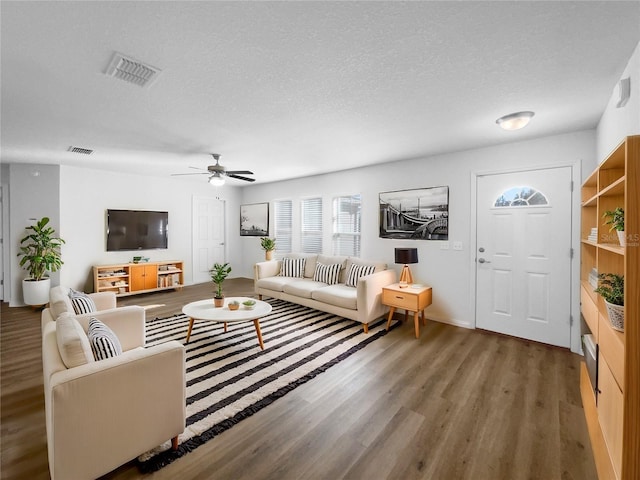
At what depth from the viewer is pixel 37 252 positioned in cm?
464

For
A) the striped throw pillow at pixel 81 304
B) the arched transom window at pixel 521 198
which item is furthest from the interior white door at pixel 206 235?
the arched transom window at pixel 521 198

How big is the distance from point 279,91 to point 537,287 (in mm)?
3524

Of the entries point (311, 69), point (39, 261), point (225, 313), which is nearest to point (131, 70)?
point (311, 69)

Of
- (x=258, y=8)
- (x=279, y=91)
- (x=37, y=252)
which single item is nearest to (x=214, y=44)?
(x=258, y=8)

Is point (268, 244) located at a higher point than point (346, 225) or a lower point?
lower

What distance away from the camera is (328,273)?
486cm

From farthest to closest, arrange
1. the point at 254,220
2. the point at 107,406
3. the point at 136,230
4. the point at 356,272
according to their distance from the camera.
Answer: the point at 254,220
the point at 136,230
the point at 356,272
the point at 107,406

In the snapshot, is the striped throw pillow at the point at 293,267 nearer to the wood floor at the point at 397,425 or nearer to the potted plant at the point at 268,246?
the potted plant at the point at 268,246

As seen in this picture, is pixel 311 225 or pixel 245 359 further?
pixel 311 225

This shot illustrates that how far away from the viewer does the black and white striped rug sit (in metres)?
2.02

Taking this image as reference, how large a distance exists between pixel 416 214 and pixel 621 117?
94.9 inches

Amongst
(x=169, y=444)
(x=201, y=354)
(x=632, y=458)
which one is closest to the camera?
(x=632, y=458)

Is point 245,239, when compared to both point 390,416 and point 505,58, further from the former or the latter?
point 505,58

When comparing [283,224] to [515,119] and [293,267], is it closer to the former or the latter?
[293,267]
